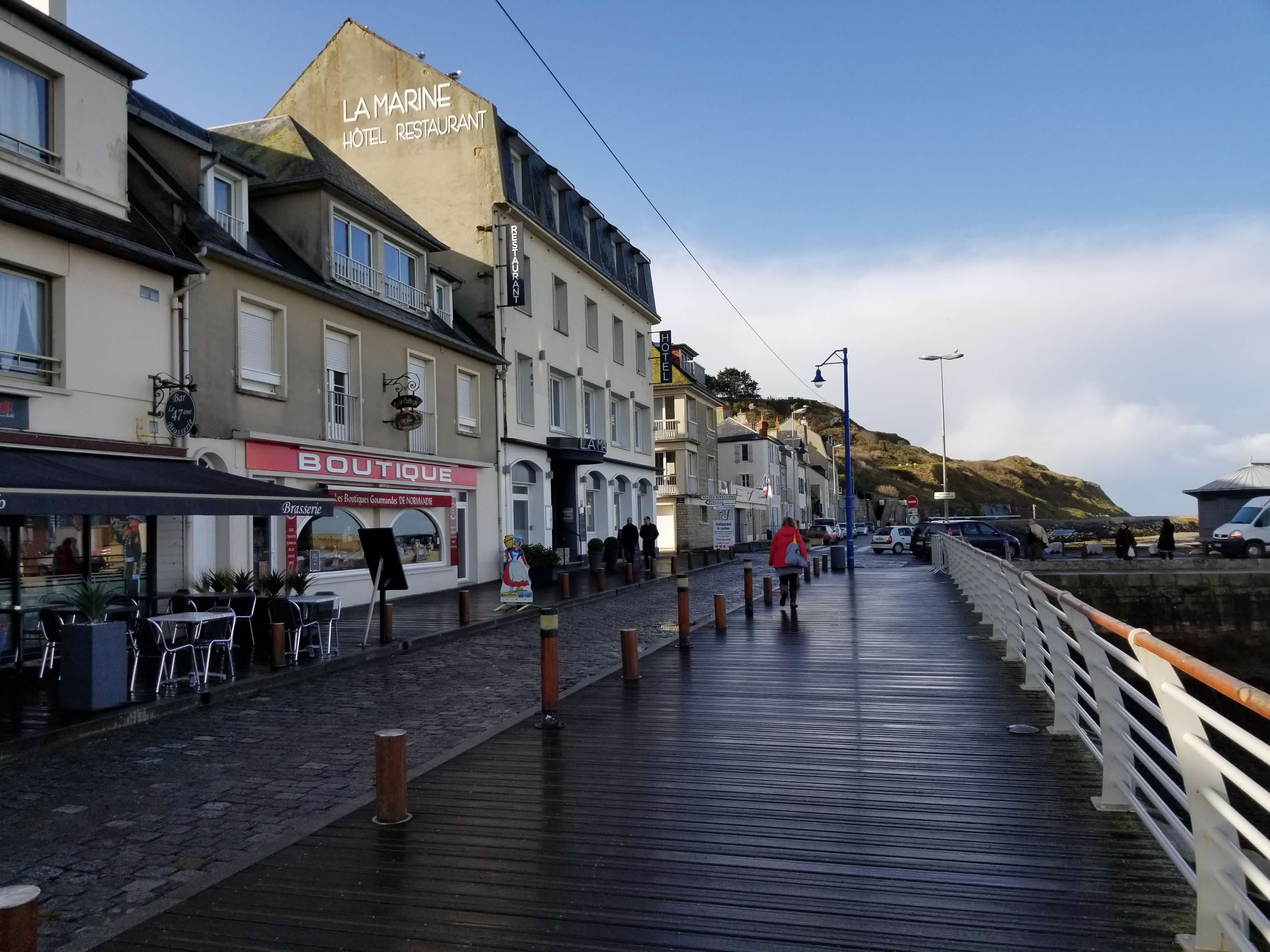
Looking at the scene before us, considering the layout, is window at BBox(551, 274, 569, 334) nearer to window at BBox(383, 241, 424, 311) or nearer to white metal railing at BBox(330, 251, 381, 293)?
window at BBox(383, 241, 424, 311)

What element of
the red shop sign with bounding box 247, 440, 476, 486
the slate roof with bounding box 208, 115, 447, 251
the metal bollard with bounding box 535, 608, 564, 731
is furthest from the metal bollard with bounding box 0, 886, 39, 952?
the slate roof with bounding box 208, 115, 447, 251

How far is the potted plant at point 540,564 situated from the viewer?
79.0ft

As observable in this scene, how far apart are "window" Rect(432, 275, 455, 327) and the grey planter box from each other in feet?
51.2

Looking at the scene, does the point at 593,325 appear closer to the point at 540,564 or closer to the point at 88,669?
the point at 540,564

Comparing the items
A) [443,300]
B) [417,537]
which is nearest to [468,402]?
[443,300]

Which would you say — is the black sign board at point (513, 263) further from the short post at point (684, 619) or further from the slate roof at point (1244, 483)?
the slate roof at point (1244, 483)

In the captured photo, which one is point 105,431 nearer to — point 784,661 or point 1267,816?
point 784,661

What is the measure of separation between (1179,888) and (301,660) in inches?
394

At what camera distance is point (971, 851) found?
14.6 ft

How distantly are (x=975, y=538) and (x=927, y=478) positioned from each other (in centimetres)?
13276

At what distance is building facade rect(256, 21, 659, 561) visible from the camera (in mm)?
25781

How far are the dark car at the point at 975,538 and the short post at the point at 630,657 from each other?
24.5 m

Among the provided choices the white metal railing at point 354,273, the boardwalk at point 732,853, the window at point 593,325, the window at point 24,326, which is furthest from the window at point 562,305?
the boardwalk at point 732,853

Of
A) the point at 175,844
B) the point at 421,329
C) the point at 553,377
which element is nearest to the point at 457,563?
the point at 421,329
